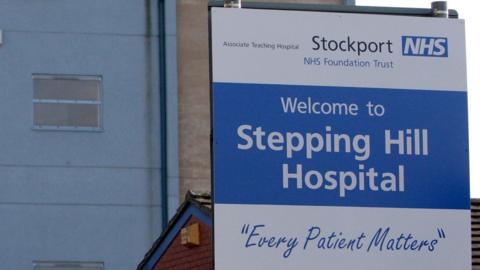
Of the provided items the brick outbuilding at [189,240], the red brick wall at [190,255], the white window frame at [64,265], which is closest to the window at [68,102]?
the white window frame at [64,265]

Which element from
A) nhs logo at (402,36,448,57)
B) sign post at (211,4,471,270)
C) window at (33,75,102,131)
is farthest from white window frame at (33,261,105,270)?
nhs logo at (402,36,448,57)

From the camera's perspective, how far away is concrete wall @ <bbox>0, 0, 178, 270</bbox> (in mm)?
28047

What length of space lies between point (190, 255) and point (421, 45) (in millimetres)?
9678

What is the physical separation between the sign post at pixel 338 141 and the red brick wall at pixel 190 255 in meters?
7.79

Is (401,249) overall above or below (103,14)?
below

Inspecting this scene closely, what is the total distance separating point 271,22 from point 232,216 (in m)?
1.28

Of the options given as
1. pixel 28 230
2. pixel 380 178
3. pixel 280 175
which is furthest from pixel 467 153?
pixel 28 230

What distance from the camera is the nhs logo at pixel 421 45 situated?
9.78m

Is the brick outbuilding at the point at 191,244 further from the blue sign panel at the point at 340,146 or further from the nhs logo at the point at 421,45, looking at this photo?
the nhs logo at the point at 421,45

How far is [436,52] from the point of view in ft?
32.3

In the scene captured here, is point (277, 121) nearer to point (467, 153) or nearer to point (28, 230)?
point (467, 153)

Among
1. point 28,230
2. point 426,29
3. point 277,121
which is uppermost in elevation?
point 426,29

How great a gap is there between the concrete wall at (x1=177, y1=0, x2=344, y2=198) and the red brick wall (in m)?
8.24

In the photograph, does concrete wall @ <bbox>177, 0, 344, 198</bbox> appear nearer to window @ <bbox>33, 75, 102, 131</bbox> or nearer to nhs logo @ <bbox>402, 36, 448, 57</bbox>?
window @ <bbox>33, 75, 102, 131</bbox>
